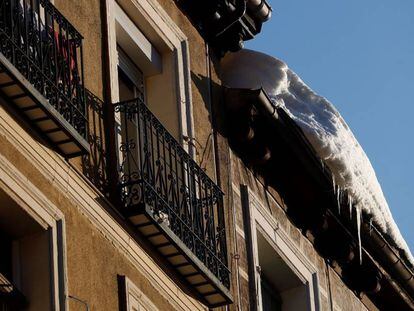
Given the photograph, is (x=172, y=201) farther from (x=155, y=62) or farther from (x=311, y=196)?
(x=311, y=196)

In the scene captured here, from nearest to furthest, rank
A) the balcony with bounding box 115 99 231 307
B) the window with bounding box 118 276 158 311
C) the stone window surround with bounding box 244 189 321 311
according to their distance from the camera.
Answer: the window with bounding box 118 276 158 311 → the balcony with bounding box 115 99 231 307 → the stone window surround with bounding box 244 189 321 311

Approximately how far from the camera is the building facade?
13.6 meters

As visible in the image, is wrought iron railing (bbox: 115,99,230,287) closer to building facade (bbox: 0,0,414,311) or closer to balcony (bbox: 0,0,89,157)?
building facade (bbox: 0,0,414,311)

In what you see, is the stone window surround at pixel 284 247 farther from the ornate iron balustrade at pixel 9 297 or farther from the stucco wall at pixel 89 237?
the ornate iron balustrade at pixel 9 297

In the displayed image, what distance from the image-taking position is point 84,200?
14383 millimetres

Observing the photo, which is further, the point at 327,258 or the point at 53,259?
the point at 327,258

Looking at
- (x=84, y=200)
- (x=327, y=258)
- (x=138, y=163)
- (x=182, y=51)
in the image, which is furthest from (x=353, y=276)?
(x=84, y=200)

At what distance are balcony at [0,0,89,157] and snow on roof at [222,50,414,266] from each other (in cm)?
480

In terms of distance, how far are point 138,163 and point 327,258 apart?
16.0 ft

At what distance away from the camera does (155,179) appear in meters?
15.7

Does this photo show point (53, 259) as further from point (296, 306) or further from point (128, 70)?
point (296, 306)

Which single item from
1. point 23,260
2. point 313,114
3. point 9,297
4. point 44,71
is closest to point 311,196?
point 313,114

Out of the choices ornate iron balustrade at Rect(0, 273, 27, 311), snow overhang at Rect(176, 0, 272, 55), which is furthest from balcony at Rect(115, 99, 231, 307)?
snow overhang at Rect(176, 0, 272, 55)

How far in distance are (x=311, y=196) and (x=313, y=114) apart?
0.83m
